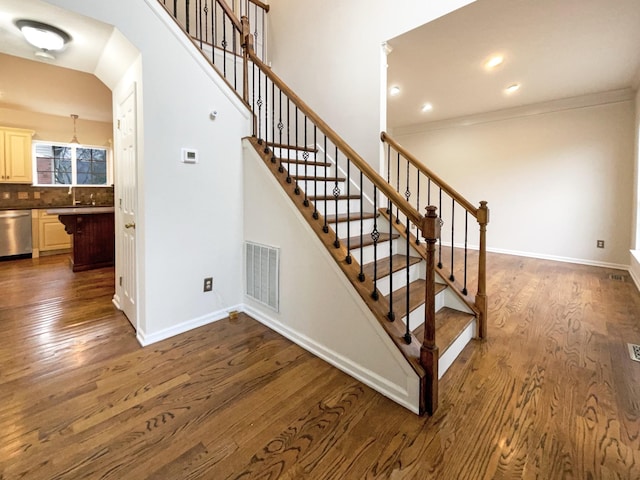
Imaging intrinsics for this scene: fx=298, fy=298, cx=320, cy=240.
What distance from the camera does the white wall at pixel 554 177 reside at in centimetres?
449

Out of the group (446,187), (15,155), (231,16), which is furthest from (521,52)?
(15,155)

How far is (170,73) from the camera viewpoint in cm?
230

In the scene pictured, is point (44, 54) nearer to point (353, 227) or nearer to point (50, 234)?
point (353, 227)

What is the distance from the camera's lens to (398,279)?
2418 mm

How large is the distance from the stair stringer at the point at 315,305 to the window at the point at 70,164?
5432 mm

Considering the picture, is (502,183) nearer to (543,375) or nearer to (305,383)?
(543,375)

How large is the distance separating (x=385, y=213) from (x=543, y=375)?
5.81 feet

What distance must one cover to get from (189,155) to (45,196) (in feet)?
17.8

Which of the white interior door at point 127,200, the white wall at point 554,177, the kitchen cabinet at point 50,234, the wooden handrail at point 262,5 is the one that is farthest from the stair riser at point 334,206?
the kitchen cabinet at point 50,234

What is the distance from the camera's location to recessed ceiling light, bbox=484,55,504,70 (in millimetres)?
3422

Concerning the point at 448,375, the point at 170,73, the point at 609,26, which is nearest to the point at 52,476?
the point at 448,375

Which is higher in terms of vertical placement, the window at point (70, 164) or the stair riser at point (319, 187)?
the window at point (70, 164)

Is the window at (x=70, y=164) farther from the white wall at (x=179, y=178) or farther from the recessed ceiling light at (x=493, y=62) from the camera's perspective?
the recessed ceiling light at (x=493, y=62)

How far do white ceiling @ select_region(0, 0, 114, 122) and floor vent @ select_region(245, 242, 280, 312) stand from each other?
192cm
